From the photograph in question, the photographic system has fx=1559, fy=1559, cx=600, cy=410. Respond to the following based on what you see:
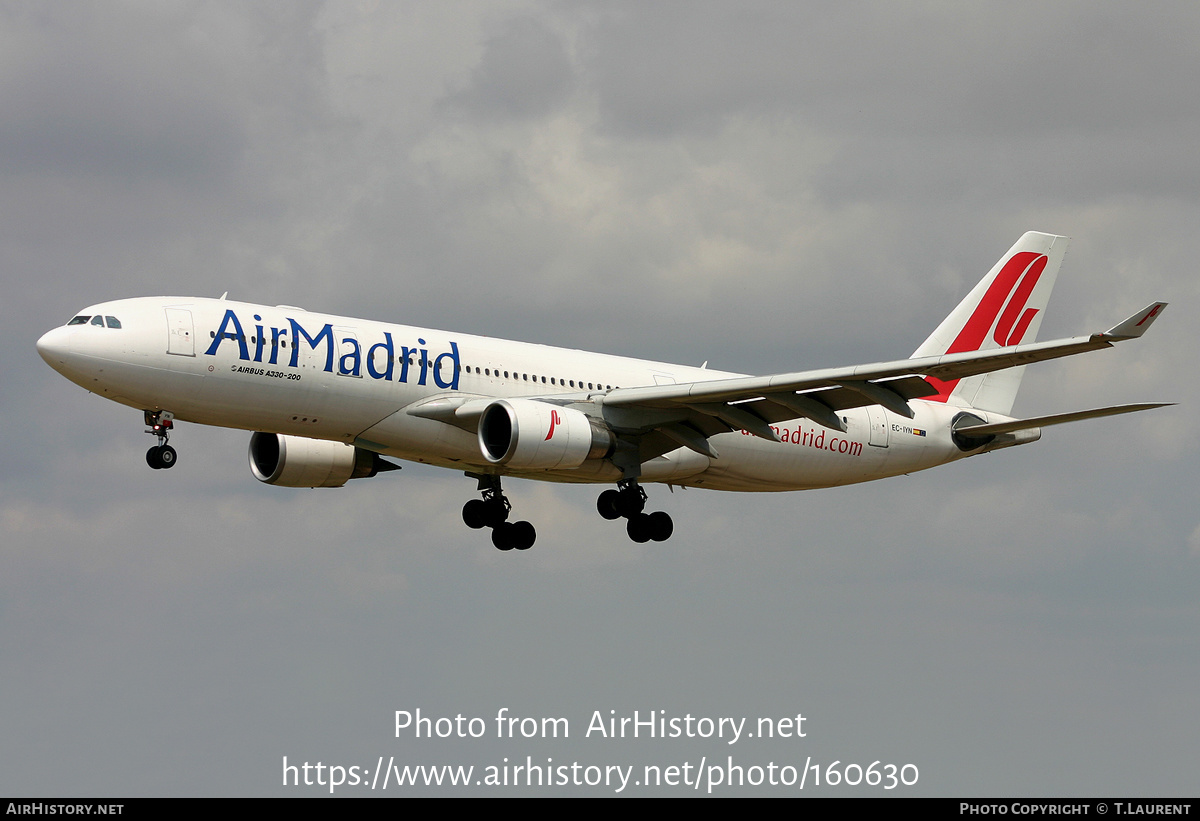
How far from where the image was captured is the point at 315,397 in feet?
132

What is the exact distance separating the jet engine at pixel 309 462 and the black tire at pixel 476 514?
107 inches

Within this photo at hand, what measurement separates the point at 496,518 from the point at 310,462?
19.6 ft

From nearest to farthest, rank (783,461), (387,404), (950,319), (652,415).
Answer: (387,404), (652,415), (783,461), (950,319)

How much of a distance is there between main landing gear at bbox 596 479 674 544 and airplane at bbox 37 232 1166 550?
0.05 metres

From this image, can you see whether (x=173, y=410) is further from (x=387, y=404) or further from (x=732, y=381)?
(x=732, y=381)

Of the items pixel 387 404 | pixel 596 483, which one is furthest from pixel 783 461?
pixel 387 404

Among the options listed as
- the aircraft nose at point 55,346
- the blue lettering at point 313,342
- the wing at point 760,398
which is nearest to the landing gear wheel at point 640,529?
the wing at point 760,398

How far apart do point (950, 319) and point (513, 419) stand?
20.1 meters

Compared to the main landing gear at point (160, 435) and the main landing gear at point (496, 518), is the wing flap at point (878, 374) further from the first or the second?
the main landing gear at point (160, 435)

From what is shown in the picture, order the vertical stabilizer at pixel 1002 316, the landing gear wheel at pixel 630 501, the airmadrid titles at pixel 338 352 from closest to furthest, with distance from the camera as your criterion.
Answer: the airmadrid titles at pixel 338 352, the landing gear wheel at pixel 630 501, the vertical stabilizer at pixel 1002 316

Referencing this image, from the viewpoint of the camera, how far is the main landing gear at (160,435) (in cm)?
3931

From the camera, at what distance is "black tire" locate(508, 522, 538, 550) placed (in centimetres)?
4884

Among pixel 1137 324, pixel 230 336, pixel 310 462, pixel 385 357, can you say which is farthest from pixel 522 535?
pixel 1137 324

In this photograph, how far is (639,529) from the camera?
46875 mm
